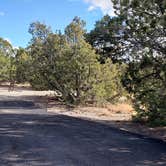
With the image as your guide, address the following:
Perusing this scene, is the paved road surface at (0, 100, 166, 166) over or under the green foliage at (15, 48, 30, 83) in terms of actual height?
under

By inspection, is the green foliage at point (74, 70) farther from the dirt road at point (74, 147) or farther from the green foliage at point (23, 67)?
the dirt road at point (74, 147)

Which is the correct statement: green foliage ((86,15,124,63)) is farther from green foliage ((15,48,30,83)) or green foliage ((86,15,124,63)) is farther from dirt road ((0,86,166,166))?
green foliage ((15,48,30,83))

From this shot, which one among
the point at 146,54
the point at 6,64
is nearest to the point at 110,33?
the point at 146,54

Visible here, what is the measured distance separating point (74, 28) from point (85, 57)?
16.7 feet

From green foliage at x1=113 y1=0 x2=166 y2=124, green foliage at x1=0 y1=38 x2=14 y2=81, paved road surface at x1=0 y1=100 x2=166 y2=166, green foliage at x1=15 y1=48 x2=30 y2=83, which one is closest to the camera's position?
paved road surface at x1=0 y1=100 x2=166 y2=166

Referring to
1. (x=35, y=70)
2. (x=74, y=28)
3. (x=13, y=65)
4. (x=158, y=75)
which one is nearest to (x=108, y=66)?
(x=74, y=28)

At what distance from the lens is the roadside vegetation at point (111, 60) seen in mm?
18688

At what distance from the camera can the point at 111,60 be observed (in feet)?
82.3

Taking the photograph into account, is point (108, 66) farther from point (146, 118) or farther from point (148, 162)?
point (148, 162)

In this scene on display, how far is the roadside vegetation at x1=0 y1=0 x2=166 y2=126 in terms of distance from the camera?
61.3 feet

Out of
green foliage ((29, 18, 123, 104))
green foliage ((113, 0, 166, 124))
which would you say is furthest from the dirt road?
green foliage ((29, 18, 123, 104))

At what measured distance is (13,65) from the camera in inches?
3007

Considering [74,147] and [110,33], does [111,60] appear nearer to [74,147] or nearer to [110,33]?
[110,33]

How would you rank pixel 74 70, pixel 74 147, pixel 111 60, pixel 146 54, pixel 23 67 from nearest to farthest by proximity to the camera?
pixel 74 147 < pixel 146 54 < pixel 111 60 < pixel 74 70 < pixel 23 67
